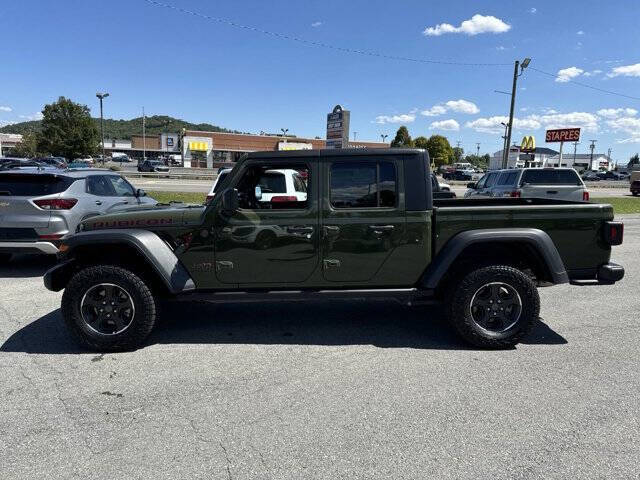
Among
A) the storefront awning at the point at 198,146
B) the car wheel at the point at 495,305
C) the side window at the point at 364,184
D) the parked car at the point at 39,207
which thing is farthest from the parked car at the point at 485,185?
the storefront awning at the point at 198,146

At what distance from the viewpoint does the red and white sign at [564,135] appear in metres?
45.4

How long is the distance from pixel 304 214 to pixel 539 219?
2221 mm

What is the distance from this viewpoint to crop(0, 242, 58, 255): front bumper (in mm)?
6629

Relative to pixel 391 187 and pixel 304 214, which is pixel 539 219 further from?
pixel 304 214

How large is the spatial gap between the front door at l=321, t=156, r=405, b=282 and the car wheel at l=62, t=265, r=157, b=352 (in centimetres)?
172

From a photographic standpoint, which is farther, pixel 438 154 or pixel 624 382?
pixel 438 154

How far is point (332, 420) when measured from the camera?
3.08 meters

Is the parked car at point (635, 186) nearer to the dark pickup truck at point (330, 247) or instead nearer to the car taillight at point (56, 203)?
the dark pickup truck at point (330, 247)

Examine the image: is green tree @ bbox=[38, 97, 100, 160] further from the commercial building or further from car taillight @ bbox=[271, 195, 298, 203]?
car taillight @ bbox=[271, 195, 298, 203]

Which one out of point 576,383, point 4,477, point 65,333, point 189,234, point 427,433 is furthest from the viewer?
point 65,333

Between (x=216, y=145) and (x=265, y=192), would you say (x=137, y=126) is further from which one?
(x=265, y=192)

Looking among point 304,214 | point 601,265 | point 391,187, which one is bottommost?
point 601,265

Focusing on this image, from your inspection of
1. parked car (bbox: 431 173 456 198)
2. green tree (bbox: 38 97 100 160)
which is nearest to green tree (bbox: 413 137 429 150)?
green tree (bbox: 38 97 100 160)

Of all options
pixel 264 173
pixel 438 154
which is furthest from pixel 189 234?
pixel 438 154
